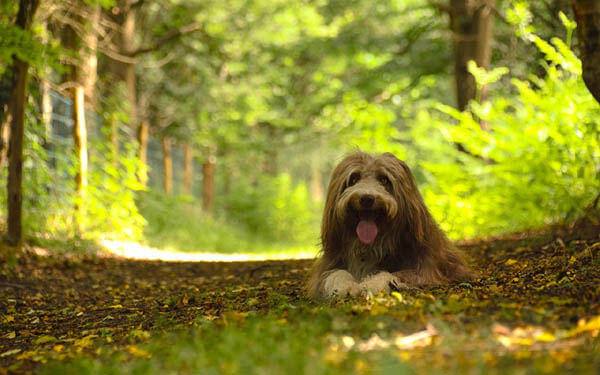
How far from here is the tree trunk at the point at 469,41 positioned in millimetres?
13312

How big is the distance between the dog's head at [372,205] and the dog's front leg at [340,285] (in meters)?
0.30

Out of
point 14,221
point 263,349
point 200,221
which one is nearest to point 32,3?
point 14,221

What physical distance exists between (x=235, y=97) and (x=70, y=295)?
14974 mm

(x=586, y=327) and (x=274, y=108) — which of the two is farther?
(x=274, y=108)

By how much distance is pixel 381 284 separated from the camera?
4.54 meters

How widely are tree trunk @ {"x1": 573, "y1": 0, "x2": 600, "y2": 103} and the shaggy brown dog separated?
185 cm

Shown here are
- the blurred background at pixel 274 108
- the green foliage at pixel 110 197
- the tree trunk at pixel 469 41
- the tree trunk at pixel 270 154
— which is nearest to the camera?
the blurred background at pixel 274 108

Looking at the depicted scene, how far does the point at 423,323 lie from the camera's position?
3158 mm

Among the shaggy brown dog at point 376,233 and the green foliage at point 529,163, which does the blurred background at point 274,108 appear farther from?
the shaggy brown dog at point 376,233

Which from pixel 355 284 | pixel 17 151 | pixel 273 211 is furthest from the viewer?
pixel 273 211

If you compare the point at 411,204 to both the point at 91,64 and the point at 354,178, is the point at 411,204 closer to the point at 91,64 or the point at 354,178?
the point at 354,178

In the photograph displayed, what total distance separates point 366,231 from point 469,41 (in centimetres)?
977

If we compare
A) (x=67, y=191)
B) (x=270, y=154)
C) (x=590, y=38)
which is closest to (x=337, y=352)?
(x=590, y=38)

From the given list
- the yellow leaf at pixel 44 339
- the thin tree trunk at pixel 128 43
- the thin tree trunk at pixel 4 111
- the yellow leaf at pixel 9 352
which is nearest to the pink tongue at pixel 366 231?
the yellow leaf at pixel 44 339
